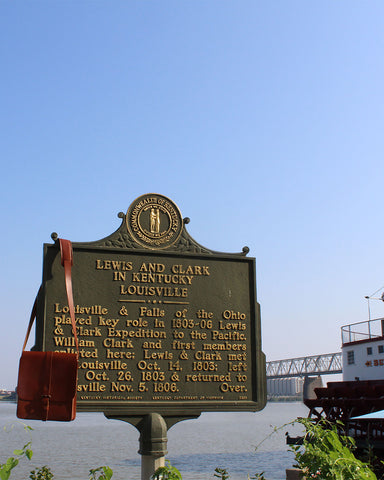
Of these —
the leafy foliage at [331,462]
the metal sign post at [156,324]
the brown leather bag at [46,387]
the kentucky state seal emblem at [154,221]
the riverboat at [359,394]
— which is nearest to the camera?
the leafy foliage at [331,462]

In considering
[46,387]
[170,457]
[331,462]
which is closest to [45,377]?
[46,387]

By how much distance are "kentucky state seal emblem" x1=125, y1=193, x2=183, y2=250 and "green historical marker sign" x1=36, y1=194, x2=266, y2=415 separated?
2 cm

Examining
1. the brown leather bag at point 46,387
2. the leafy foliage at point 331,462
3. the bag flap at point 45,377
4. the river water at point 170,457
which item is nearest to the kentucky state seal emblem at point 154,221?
the brown leather bag at point 46,387

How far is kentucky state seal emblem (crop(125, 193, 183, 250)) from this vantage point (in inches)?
369

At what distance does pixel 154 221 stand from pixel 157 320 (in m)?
1.71

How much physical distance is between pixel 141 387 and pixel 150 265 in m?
2.01

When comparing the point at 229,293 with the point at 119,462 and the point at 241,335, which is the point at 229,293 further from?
the point at 119,462

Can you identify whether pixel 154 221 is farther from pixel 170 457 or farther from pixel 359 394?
pixel 170 457

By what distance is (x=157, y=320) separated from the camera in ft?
29.7

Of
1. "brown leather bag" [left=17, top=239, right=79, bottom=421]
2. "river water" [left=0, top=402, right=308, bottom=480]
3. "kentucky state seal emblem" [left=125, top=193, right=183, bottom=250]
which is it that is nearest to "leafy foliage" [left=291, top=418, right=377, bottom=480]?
"brown leather bag" [left=17, top=239, right=79, bottom=421]

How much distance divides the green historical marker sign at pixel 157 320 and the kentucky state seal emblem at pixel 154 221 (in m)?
0.02

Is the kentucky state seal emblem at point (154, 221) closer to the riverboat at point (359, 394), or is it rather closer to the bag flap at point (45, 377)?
the bag flap at point (45, 377)

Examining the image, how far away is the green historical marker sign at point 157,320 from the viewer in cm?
862

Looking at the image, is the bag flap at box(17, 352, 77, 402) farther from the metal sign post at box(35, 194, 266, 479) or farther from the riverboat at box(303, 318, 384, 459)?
the riverboat at box(303, 318, 384, 459)
